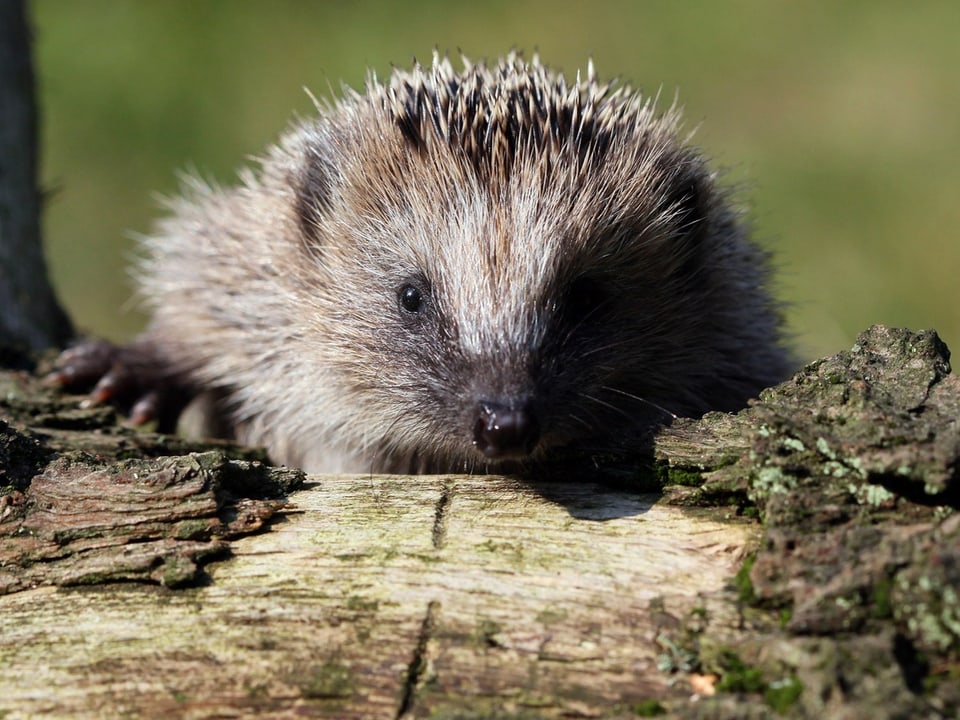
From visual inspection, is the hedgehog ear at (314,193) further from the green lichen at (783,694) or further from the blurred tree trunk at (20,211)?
the green lichen at (783,694)

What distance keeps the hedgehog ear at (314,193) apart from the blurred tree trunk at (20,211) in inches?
38.3

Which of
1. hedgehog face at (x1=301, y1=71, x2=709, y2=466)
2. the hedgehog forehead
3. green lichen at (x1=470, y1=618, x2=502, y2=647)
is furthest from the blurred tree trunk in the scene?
green lichen at (x1=470, y1=618, x2=502, y2=647)

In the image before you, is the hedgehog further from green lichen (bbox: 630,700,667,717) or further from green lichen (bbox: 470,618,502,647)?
green lichen (bbox: 630,700,667,717)

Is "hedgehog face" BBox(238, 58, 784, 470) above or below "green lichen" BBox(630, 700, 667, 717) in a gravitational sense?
above

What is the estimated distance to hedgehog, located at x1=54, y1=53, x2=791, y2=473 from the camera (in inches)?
72.6

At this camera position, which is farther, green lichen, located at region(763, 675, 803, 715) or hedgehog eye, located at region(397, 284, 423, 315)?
hedgehog eye, located at region(397, 284, 423, 315)

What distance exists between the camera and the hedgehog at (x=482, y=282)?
72.6 inches

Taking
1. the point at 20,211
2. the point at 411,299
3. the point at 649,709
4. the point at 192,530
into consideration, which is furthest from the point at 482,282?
the point at 20,211

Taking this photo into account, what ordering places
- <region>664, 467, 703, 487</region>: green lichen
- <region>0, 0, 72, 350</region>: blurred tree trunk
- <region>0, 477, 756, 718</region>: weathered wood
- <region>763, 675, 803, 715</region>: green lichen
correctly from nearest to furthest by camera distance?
1. <region>763, 675, 803, 715</region>: green lichen
2. <region>0, 477, 756, 718</region>: weathered wood
3. <region>664, 467, 703, 487</region>: green lichen
4. <region>0, 0, 72, 350</region>: blurred tree trunk

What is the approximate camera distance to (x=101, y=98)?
18.3 feet

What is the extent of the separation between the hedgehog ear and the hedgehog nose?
714 millimetres

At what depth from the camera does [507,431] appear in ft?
5.30

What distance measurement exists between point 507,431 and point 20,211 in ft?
6.42

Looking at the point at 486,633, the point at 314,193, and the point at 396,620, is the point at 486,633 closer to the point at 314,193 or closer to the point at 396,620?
the point at 396,620
